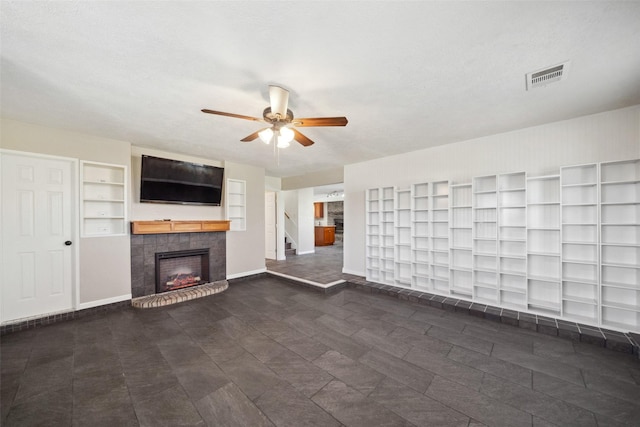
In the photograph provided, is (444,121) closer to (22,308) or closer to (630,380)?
(630,380)

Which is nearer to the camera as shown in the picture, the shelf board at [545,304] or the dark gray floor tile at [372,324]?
the dark gray floor tile at [372,324]

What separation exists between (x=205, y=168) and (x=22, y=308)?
3.08 metres

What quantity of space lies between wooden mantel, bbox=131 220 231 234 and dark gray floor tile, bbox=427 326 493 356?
4102 mm

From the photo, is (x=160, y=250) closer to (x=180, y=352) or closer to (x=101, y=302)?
(x=101, y=302)

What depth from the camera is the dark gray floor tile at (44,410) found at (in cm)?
163

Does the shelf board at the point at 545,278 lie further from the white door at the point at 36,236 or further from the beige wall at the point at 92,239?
the white door at the point at 36,236

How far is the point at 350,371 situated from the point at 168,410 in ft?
4.73

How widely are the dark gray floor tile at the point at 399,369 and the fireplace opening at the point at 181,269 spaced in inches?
146

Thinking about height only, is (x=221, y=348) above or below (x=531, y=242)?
below

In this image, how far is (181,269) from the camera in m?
4.55

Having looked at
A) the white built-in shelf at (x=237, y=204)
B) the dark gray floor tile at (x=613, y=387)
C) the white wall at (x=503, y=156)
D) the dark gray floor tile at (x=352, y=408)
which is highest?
the white wall at (x=503, y=156)

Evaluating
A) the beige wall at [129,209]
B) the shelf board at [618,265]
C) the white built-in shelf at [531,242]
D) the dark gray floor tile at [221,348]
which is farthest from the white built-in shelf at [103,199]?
the shelf board at [618,265]

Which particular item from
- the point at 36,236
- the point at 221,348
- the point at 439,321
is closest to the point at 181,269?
the point at 36,236

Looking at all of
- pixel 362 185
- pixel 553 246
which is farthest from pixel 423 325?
pixel 362 185
